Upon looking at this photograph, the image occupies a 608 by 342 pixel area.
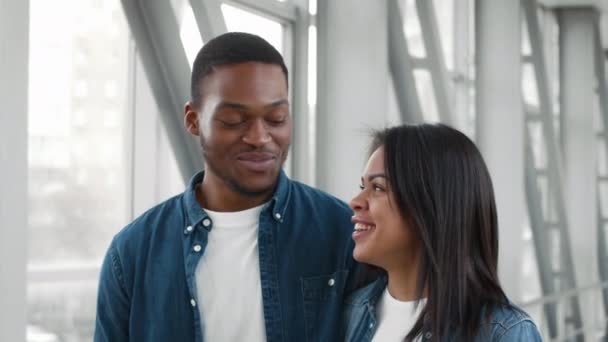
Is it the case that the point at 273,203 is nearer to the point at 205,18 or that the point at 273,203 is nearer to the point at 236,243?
the point at 236,243

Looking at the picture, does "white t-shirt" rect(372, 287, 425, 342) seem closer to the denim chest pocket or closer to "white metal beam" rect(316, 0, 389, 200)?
the denim chest pocket

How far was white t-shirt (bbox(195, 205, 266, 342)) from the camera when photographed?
1968 millimetres

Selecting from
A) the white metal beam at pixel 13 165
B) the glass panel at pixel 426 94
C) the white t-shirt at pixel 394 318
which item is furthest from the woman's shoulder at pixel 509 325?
the glass panel at pixel 426 94

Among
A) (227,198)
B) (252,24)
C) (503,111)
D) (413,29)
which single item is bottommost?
(227,198)

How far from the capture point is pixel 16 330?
254 centimetres

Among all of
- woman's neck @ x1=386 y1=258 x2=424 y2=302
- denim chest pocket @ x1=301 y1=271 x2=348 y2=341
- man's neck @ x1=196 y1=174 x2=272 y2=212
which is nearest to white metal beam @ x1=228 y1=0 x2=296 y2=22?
man's neck @ x1=196 y1=174 x2=272 y2=212

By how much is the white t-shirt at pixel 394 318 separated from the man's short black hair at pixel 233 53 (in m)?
0.58

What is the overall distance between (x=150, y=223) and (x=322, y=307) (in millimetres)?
456

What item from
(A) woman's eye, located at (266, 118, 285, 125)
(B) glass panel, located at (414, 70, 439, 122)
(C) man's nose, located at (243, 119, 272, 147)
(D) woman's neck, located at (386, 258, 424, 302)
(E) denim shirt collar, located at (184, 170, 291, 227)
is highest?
(B) glass panel, located at (414, 70, 439, 122)

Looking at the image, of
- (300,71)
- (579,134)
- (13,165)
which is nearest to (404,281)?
(13,165)

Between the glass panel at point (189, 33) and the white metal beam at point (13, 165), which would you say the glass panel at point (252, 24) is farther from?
the white metal beam at point (13, 165)

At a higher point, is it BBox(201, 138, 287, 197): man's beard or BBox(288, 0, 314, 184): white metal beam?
BBox(288, 0, 314, 184): white metal beam

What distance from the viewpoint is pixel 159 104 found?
3266 mm

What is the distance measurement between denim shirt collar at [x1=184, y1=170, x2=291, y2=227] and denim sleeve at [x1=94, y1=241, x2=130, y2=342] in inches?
8.1
